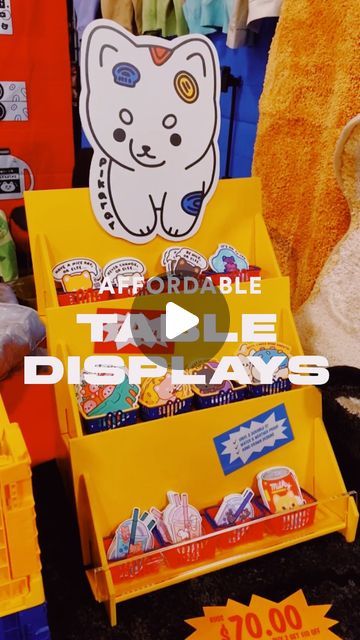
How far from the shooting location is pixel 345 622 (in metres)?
0.79

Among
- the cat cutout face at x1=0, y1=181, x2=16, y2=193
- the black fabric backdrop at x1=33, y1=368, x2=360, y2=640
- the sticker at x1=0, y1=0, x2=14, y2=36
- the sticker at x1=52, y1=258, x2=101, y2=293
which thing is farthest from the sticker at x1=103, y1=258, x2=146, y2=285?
the sticker at x1=0, y1=0, x2=14, y2=36

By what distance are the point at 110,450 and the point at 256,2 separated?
126 centimetres

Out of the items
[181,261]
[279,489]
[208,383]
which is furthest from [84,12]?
[279,489]

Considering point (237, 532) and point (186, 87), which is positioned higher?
point (186, 87)

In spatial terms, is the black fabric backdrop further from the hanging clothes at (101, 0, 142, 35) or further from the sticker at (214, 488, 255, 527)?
the hanging clothes at (101, 0, 142, 35)

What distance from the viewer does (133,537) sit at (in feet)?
2.74

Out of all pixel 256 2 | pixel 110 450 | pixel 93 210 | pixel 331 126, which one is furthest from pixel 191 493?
pixel 256 2

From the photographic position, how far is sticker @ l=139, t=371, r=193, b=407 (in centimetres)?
89

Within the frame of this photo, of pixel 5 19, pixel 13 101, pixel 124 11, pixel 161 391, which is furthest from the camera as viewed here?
pixel 124 11

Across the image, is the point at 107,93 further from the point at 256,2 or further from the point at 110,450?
the point at 256,2

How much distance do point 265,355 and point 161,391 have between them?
206 mm

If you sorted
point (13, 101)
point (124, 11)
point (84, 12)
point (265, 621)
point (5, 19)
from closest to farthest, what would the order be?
point (265, 621)
point (5, 19)
point (13, 101)
point (124, 11)
point (84, 12)

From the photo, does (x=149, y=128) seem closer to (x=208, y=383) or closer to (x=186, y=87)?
(x=186, y=87)

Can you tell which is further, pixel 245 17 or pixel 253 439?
pixel 245 17
